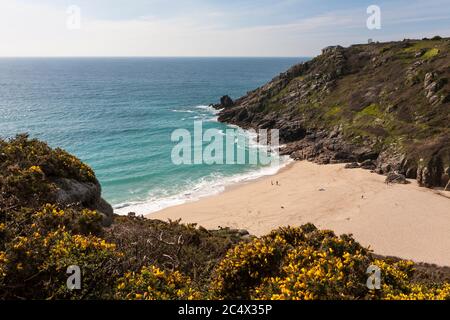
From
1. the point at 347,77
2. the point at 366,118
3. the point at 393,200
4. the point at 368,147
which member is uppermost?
the point at 347,77

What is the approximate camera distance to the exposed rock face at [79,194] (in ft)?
46.9

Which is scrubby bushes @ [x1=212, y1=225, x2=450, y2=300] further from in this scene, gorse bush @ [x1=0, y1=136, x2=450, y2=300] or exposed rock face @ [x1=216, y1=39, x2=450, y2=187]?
exposed rock face @ [x1=216, y1=39, x2=450, y2=187]

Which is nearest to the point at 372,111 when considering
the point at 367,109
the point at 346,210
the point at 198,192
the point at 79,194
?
the point at 367,109

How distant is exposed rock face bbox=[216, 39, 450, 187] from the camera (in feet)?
154

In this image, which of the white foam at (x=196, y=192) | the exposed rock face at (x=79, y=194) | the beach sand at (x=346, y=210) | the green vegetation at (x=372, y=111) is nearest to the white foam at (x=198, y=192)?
the white foam at (x=196, y=192)

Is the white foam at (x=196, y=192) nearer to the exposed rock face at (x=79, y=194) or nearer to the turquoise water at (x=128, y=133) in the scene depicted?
the turquoise water at (x=128, y=133)

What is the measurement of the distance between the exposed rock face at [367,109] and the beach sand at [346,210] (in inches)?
199

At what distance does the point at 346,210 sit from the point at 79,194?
28.7 m

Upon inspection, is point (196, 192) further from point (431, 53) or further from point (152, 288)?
point (431, 53)

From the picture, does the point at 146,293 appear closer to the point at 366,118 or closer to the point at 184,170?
the point at 184,170

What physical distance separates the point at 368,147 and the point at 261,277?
4794 cm

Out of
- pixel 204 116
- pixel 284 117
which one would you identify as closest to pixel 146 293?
pixel 284 117

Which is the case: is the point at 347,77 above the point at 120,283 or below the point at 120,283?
above

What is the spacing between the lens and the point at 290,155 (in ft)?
185
